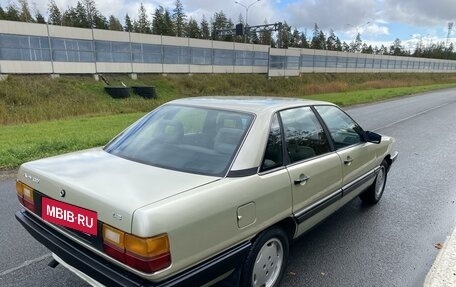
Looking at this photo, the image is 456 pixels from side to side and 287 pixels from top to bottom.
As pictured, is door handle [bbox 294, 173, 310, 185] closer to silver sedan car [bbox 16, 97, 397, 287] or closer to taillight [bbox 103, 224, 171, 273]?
silver sedan car [bbox 16, 97, 397, 287]

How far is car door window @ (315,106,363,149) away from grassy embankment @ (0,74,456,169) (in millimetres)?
5936

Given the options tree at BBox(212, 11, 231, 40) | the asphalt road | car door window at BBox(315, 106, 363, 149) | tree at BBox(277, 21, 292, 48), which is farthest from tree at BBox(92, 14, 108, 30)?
car door window at BBox(315, 106, 363, 149)

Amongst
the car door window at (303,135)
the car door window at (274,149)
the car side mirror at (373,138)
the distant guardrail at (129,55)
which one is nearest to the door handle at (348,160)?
the car door window at (303,135)

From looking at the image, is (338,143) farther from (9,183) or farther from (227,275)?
(9,183)

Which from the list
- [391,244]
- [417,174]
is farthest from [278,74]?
[391,244]

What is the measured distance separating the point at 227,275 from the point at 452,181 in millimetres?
5427

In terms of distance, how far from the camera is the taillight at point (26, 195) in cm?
269

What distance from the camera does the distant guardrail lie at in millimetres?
24344

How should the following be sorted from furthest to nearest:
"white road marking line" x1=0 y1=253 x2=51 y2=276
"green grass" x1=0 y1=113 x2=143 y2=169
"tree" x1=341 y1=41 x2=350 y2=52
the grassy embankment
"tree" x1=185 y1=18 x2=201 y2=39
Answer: "tree" x1=341 y1=41 x2=350 y2=52, "tree" x1=185 y1=18 x2=201 y2=39, the grassy embankment, "green grass" x1=0 y1=113 x2=143 y2=169, "white road marking line" x1=0 y1=253 x2=51 y2=276

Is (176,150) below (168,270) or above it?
above

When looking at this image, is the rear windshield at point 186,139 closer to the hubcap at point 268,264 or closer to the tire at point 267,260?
the tire at point 267,260

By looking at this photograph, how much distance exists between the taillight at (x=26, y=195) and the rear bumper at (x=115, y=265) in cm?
17

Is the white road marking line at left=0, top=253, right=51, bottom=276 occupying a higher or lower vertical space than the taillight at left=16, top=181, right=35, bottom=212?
lower

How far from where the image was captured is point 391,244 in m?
3.83
